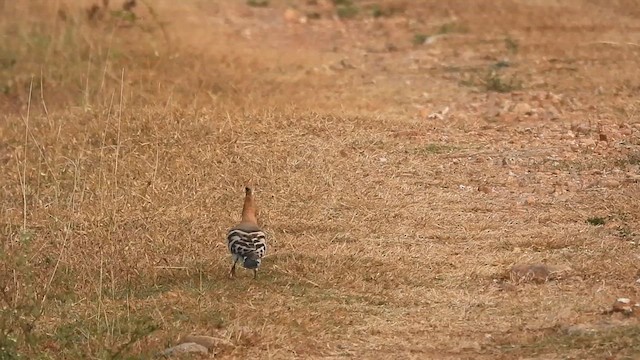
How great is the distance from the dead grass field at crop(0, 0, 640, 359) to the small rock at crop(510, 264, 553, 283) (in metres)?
0.06

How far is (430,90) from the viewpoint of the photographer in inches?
428

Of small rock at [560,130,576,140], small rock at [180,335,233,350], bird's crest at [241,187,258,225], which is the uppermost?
bird's crest at [241,187,258,225]

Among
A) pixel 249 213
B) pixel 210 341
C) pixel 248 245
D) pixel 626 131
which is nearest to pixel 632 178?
pixel 626 131

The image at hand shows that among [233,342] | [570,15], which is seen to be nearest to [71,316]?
[233,342]

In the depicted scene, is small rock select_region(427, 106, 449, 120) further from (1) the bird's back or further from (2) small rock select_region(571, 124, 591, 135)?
(1) the bird's back

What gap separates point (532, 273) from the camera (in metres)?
5.95

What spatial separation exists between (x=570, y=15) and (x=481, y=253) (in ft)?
27.0

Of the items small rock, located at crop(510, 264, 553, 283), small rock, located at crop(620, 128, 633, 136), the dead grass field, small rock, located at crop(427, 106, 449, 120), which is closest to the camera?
the dead grass field

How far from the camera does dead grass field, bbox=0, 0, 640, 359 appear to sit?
5.39 metres

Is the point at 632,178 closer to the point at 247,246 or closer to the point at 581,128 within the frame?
the point at 581,128

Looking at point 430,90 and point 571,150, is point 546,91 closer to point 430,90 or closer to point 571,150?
point 430,90

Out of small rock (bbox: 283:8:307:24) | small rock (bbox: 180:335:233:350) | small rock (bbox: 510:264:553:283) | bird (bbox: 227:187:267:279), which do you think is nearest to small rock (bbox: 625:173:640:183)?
small rock (bbox: 510:264:553:283)

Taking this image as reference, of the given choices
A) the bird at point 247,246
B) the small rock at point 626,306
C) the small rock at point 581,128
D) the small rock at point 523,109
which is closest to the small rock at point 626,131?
the small rock at point 581,128

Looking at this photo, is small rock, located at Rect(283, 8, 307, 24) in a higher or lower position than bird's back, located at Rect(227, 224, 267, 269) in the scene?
lower
